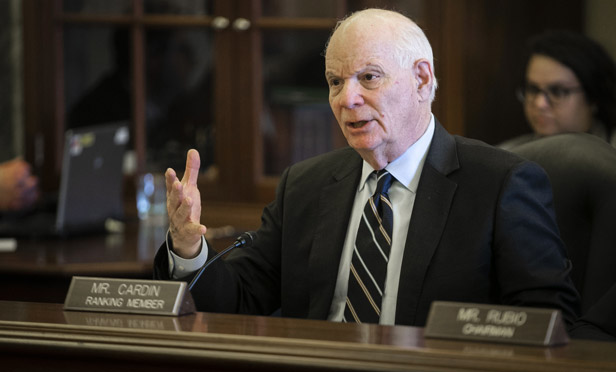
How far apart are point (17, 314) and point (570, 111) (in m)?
2.20

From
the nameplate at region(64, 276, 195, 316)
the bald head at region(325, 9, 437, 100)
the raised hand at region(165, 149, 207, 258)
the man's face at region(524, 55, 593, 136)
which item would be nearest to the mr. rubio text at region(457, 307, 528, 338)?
the nameplate at region(64, 276, 195, 316)

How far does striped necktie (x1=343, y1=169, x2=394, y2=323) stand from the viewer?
1.88m

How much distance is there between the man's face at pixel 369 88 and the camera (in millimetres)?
1899

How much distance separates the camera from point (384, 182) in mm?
1954

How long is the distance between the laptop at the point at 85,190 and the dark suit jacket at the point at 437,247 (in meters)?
1.49

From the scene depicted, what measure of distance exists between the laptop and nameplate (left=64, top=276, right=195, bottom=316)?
180cm

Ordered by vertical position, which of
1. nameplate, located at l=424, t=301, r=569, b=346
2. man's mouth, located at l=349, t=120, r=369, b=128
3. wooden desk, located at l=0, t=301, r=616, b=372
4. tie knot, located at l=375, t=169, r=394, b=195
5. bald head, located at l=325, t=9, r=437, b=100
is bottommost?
wooden desk, located at l=0, t=301, r=616, b=372

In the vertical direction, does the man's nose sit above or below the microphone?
above

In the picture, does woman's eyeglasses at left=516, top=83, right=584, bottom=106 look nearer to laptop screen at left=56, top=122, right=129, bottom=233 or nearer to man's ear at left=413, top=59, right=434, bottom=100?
man's ear at left=413, top=59, right=434, bottom=100

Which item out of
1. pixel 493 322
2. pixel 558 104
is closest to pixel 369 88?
pixel 493 322

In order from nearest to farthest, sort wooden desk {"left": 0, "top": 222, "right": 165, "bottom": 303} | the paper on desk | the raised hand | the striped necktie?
the raised hand → the striped necktie → wooden desk {"left": 0, "top": 222, "right": 165, "bottom": 303} → the paper on desk

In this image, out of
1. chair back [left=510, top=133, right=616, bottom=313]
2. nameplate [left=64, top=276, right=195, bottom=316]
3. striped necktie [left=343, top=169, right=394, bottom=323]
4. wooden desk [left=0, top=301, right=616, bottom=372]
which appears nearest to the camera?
wooden desk [left=0, top=301, right=616, bottom=372]

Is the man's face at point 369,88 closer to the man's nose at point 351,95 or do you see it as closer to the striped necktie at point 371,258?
the man's nose at point 351,95

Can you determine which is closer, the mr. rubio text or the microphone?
the mr. rubio text
